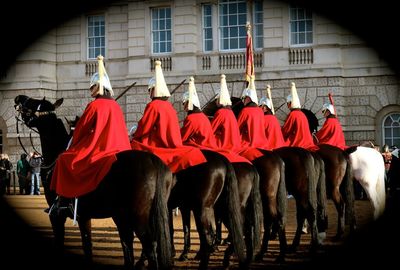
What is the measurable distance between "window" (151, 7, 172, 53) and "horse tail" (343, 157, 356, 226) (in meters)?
13.8

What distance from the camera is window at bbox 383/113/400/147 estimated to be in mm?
21906

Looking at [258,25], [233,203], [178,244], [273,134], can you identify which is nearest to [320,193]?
[273,134]

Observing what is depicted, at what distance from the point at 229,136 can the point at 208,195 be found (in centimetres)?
191

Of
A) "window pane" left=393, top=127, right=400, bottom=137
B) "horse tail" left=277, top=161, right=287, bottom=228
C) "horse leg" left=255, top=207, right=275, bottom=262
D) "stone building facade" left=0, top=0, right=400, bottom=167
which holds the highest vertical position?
"stone building facade" left=0, top=0, right=400, bottom=167

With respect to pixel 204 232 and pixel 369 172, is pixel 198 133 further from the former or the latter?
pixel 369 172

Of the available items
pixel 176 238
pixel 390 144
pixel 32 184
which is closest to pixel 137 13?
pixel 32 184

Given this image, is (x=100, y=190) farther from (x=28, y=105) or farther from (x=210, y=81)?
(x=210, y=81)

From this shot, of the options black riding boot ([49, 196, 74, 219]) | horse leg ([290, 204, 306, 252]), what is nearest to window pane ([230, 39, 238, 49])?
horse leg ([290, 204, 306, 252])

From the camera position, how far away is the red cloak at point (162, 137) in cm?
785

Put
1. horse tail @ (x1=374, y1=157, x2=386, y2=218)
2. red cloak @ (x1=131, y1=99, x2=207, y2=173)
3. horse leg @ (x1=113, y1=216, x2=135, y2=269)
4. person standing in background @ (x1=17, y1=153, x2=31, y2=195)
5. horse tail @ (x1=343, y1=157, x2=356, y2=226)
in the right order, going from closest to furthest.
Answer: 1. horse leg @ (x1=113, y1=216, x2=135, y2=269)
2. red cloak @ (x1=131, y1=99, x2=207, y2=173)
3. horse tail @ (x1=343, y1=157, x2=356, y2=226)
4. horse tail @ (x1=374, y1=157, x2=386, y2=218)
5. person standing in background @ (x1=17, y1=153, x2=31, y2=195)

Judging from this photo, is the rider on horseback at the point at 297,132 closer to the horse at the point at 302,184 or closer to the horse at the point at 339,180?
the horse at the point at 339,180

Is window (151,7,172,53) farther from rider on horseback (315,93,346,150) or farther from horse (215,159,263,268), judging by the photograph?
horse (215,159,263,268)

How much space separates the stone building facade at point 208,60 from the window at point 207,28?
39 millimetres

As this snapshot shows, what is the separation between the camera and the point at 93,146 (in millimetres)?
7234
